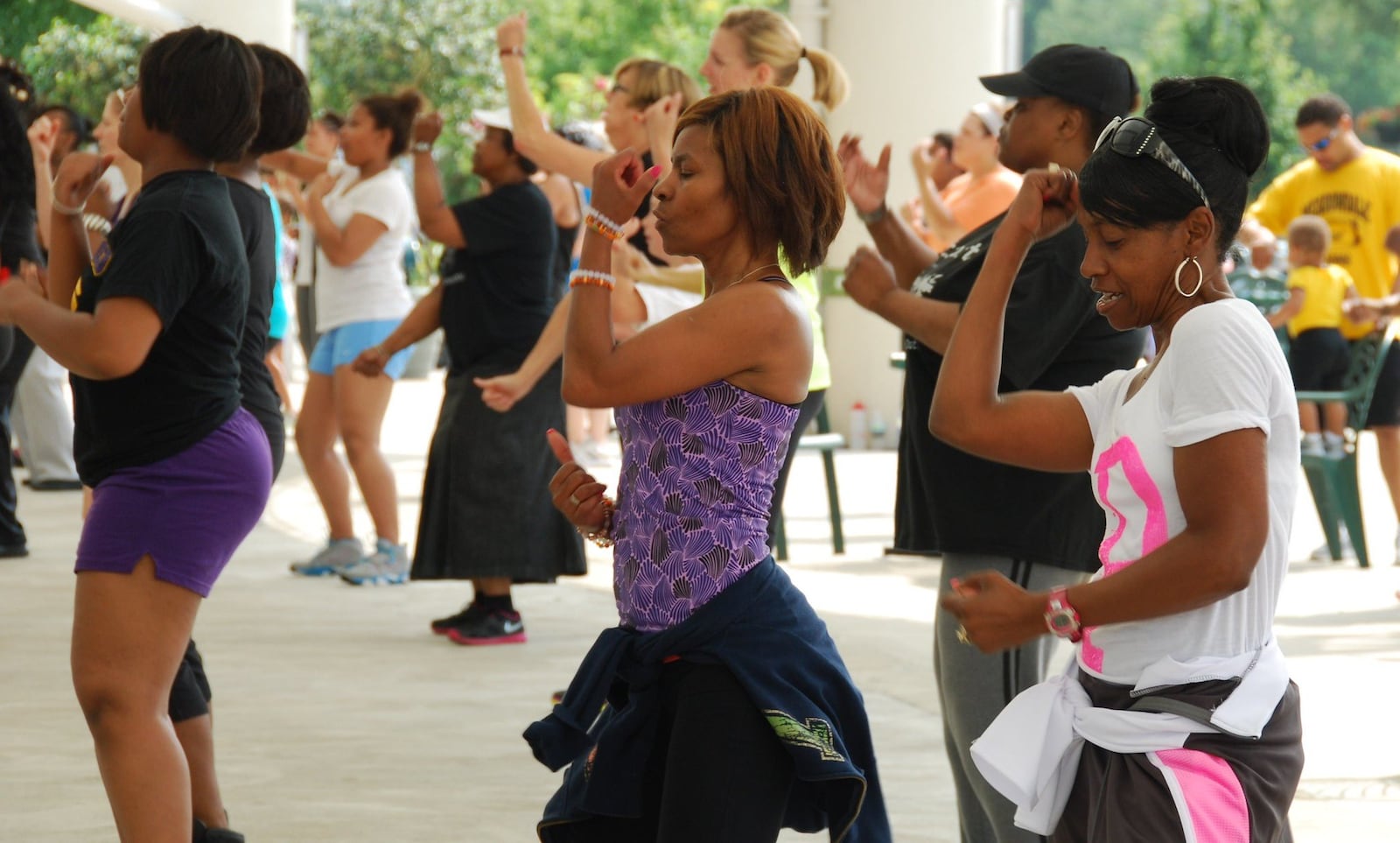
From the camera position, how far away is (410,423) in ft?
48.7

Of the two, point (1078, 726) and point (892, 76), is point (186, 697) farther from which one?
point (892, 76)

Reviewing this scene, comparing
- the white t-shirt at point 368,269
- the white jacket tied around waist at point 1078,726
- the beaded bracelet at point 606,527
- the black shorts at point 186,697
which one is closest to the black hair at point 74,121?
the white t-shirt at point 368,269

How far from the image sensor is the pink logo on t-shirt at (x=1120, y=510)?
224 centimetres

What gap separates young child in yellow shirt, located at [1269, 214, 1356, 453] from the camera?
9.08 metres

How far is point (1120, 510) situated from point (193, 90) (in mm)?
1949

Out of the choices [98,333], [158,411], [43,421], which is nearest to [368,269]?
[43,421]

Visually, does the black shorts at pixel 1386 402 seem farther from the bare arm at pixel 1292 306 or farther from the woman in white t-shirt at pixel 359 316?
the woman in white t-shirt at pixel 359 316

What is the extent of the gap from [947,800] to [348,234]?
417 cm

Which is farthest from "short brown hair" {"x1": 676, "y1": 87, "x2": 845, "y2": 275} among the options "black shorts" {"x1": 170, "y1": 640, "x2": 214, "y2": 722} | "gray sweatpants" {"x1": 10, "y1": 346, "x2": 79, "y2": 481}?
"gray sweatpants" {"x1": 10, "y1": 346, "x2": 79, "y2": 481}

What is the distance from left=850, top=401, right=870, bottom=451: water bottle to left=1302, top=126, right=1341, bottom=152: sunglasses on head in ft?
14.1

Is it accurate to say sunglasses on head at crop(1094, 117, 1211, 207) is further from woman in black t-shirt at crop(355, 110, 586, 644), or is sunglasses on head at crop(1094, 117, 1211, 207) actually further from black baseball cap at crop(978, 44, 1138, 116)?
woman in black t-shirt at crop(355, 110, 586, 644)

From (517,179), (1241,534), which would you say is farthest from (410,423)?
(1241,534)

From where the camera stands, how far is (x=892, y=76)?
42.5 ft

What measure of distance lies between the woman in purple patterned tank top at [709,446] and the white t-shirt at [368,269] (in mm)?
5159
